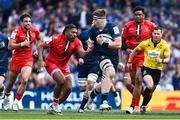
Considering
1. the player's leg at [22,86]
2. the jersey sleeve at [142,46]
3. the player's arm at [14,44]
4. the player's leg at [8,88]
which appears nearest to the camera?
the jersey sleeve at [142,46]

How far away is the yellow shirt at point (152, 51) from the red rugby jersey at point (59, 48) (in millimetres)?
1636

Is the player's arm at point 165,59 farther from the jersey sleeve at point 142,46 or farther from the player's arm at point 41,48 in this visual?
the player's arm at point 41,48

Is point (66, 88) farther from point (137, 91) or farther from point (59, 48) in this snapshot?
point (137, 91)

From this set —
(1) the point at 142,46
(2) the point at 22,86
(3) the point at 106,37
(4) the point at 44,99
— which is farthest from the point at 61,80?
(4) the point at 44,99

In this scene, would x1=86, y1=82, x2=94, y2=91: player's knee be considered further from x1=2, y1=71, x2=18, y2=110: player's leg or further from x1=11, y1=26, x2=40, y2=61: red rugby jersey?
x1=2, y1=71, x2=18, y2=110: player's leg

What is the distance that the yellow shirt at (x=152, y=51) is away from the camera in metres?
22.3

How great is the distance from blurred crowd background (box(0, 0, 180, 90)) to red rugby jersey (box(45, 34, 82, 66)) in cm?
855

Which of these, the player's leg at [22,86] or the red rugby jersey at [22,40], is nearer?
the player's leg at [22,86]

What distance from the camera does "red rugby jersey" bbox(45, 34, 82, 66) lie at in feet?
73.6

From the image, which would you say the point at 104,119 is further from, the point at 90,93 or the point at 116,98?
the point at 116,98

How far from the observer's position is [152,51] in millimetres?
22406

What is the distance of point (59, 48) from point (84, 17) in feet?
38.7

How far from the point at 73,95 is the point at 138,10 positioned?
6860 millimetres

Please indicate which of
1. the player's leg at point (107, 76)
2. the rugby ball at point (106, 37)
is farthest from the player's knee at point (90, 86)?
the rugby ball at point (106, 37)
